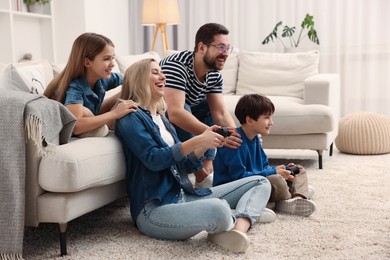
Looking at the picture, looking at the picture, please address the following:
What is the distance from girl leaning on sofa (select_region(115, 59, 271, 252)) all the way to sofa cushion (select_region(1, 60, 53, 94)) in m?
0.39

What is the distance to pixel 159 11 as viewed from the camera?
5.23 m

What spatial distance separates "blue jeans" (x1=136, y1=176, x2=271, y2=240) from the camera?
7.28 feet

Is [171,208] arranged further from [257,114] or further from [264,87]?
[264,87]

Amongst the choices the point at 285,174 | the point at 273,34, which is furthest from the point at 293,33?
the point at 285,174

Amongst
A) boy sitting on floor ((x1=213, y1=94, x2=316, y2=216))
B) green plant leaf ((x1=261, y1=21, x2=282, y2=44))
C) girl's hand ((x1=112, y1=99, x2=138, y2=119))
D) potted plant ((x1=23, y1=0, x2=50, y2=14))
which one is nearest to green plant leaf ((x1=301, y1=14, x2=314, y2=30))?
green plant leaf ((x1=261, y1=21, x2=282, y2=44))

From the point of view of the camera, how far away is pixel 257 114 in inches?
107

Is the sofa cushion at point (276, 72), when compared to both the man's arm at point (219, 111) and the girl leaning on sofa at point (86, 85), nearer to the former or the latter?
the man's arm at point (219, 111)

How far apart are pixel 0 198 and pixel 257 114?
1.17 meters

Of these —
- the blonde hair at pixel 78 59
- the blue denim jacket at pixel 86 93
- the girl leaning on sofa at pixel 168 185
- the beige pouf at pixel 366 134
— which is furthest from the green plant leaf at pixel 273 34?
the blonde hair at pixel 78 59

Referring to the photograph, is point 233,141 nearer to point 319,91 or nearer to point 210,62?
point 210,62

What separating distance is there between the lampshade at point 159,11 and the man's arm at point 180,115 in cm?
234

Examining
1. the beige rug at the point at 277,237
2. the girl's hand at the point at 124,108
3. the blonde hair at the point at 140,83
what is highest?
the blonde hair at the point at 140,83

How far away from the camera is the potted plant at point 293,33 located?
5391 millimetres

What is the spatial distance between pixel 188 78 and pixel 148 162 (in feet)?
2.97
